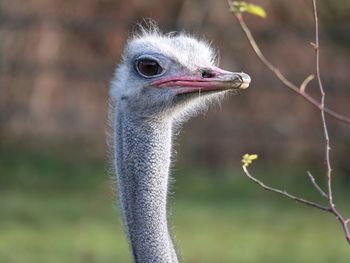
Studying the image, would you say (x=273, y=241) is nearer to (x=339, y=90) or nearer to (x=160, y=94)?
(x=339, y=90)

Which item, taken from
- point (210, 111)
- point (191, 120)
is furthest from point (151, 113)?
point (191, 120)

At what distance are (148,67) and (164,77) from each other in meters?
0.07

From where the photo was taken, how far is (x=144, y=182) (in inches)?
175

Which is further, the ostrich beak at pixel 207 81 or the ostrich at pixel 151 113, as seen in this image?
the ostrich at pixel 151 113

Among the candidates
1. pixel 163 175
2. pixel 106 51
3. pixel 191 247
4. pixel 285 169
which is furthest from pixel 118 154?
pixel 106 51

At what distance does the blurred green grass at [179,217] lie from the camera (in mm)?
10258

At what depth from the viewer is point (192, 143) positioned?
14758 millimetres

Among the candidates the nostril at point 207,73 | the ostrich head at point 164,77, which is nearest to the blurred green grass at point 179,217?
the ostrich head at point 164,77

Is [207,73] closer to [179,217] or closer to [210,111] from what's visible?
[179,217]

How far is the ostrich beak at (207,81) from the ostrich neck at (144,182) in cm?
14

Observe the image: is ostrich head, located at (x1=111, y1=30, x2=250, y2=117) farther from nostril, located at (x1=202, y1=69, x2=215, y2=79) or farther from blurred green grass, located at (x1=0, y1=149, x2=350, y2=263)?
blurred green grass, located at (x1=0, y1=149, x2=350, y2=263)

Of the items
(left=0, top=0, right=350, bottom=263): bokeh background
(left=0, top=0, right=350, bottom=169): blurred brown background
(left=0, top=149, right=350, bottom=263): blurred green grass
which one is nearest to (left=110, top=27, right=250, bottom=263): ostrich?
(left=0, top=149, right=350, bottom=263): blurred green grass

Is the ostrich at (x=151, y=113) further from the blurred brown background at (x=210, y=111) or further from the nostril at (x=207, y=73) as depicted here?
the blurred brown background at (x=210, y=111)

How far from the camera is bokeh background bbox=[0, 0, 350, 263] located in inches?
501
